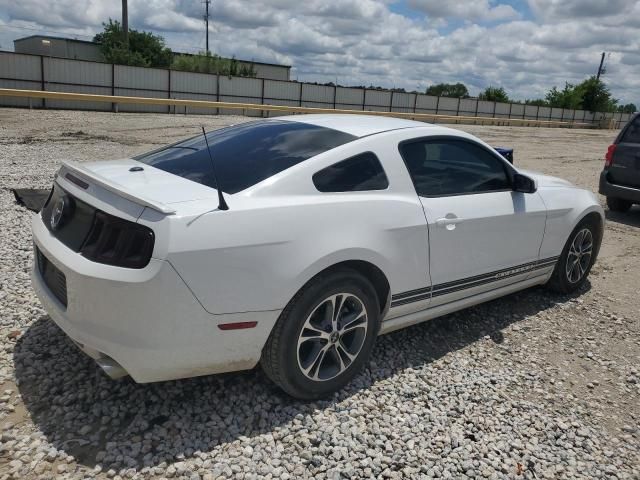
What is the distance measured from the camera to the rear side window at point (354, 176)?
311 centimetres

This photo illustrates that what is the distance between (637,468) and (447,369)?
3.88 feet

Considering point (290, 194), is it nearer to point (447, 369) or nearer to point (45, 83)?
point (447, 369)

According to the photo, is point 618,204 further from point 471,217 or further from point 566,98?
point 566,98

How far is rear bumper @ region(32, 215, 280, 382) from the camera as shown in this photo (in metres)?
2.46

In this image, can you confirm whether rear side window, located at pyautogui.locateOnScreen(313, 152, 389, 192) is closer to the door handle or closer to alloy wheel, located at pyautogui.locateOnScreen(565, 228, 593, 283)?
the door handle

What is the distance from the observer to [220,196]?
2.67m

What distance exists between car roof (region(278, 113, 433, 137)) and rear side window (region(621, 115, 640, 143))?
20.4 feet

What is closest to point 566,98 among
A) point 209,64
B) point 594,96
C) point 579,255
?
point 594,96

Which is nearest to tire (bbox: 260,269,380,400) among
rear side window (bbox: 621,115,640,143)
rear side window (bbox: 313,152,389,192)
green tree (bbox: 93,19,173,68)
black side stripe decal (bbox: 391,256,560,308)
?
black side stripe decal (bbox: 391,256,560,308)

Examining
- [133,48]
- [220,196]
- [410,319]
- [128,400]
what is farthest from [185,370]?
[133,48]

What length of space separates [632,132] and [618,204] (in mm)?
1445

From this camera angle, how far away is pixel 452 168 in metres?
3.89

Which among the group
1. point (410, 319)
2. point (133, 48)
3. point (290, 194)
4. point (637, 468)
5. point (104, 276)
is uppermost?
point (133, 48)

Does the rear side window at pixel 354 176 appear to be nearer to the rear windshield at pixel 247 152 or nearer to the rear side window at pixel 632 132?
the rear windshield at pixel 247 152
